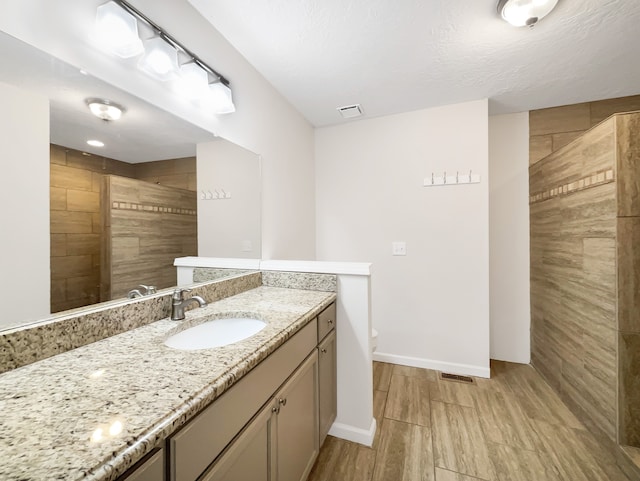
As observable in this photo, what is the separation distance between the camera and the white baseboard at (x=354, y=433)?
1566 millimetres

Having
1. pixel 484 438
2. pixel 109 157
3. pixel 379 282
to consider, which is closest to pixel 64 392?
pixel 109 157

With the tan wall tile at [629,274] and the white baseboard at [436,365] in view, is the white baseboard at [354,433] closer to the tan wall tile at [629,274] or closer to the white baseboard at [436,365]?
the white baseboard at [436,365]

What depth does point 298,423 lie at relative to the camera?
1.15 metres

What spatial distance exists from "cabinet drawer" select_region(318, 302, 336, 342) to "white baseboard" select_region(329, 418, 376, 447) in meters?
0.64

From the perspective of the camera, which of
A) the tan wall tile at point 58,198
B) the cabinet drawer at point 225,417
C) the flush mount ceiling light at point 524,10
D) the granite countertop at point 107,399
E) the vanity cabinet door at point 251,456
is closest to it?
the granite countertop at point 107,399

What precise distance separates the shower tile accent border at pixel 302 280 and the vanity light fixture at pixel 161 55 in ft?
3.48

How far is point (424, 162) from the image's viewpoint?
247 centimetres

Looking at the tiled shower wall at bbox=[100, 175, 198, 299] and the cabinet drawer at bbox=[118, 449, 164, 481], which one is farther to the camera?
the tiled shower wall at bbox=[100, 175, 198, 299]

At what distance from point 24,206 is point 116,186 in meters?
0.29

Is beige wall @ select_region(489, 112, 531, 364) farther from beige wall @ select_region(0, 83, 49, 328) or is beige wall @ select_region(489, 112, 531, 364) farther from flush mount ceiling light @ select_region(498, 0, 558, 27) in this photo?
beige wall @ select_region(0, 83, 49, 328)

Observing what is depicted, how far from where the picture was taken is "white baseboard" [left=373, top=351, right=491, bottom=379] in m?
2.30

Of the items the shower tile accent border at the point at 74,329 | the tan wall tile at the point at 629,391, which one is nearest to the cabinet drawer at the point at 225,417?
the shower tile accent border at the point at 74,329

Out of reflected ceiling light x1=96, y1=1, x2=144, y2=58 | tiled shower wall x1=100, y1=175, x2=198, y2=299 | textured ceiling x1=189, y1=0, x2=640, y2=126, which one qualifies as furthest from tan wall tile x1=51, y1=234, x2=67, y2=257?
textured ceiling x1=189, y1=0, x2=640, y2=126

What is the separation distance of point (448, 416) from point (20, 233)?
2.36m
